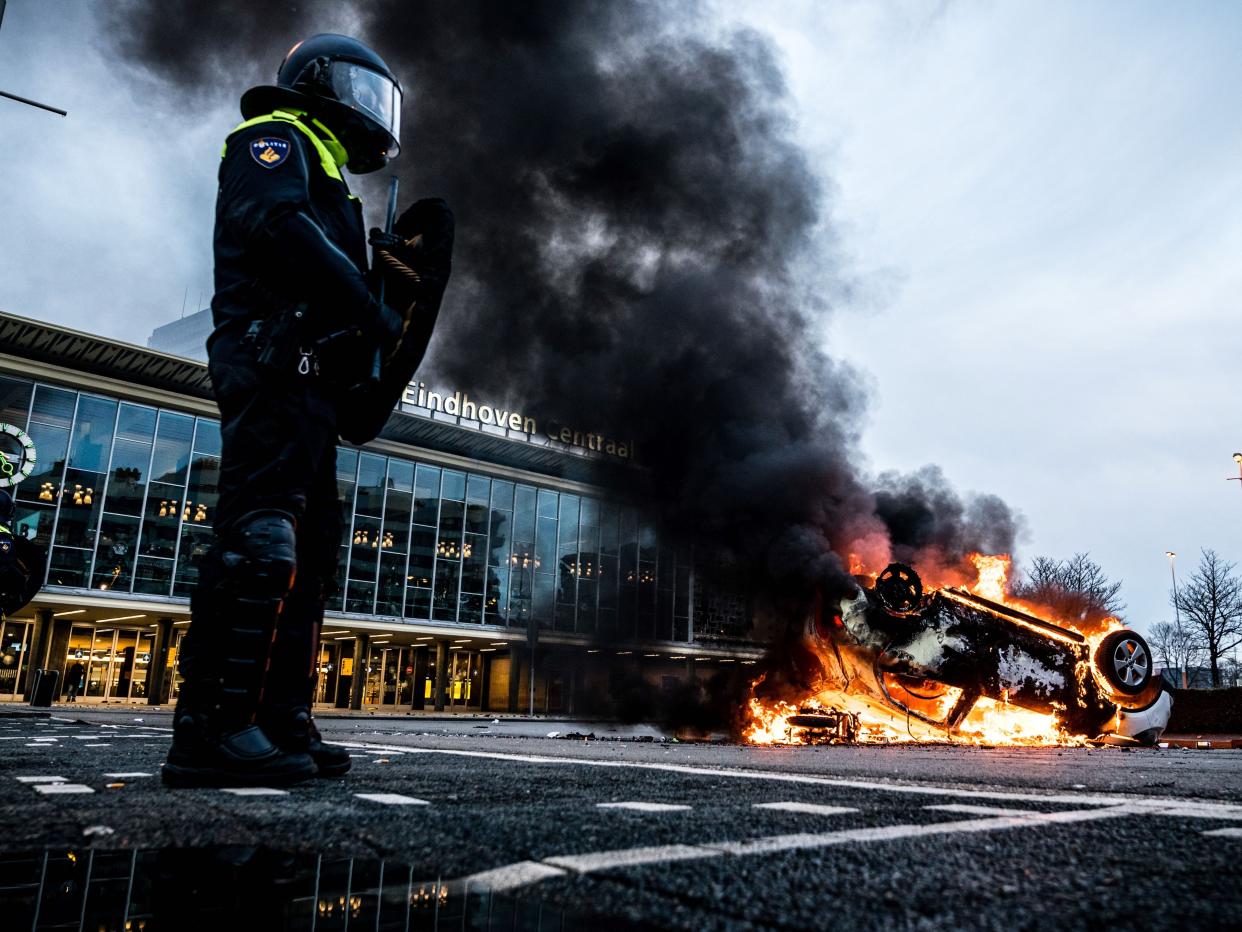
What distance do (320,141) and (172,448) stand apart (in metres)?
29.9

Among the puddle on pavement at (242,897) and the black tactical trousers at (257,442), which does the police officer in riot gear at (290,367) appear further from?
the puddle on pavement at (242,897)

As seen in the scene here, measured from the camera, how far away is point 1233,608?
123ft

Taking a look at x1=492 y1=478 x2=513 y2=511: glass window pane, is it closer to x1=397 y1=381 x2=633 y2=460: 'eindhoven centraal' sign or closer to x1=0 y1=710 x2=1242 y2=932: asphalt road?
x1=397 y1=381 x2=633 y2=460: 'eindhoven centraal' sign

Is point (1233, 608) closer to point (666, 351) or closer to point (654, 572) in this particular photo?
point (654, 572)

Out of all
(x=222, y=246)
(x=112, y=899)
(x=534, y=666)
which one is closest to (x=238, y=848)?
(x=112, y=899)

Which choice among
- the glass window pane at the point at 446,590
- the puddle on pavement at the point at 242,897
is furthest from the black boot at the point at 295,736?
the glass window pane at the point at 446,590

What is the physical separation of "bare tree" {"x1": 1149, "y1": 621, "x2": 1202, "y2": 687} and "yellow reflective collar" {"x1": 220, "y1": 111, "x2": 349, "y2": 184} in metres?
46.5

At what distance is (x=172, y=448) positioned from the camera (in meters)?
29.8

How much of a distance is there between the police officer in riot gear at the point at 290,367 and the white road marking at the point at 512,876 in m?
1.79

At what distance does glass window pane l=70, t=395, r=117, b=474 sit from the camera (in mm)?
27812

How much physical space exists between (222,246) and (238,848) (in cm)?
268

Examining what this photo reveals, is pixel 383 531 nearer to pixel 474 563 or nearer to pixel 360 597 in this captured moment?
pixel 360 597

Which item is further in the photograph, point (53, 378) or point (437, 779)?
point (53, 378)

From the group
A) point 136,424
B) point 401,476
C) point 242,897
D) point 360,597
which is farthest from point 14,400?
point 242,897
